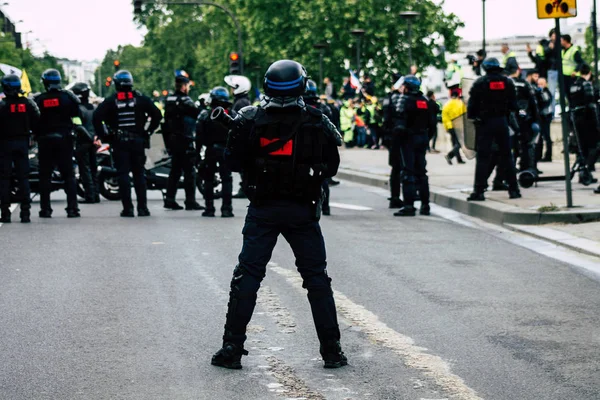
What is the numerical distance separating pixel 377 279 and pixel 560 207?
17.9 feet

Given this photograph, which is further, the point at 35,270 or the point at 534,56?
the point at 534,56

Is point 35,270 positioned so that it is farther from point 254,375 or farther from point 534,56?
point 534,56

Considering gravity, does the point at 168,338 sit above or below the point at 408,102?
below

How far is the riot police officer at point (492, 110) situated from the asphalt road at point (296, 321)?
120 inches

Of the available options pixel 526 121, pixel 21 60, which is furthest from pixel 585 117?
pixel 21 60

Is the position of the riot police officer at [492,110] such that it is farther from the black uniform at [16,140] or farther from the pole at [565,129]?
the black uniform at [16,140]

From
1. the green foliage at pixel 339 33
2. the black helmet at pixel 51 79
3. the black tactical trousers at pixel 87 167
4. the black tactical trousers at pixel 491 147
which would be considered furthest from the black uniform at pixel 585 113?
the green foliage at pixel 339 33

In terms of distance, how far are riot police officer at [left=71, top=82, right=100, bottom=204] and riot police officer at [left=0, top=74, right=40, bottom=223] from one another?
9.21 feet

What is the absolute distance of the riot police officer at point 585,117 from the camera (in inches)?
735

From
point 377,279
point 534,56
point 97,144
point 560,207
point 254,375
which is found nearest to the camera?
point 254,375

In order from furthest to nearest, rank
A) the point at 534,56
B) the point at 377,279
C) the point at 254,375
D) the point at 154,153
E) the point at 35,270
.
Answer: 1. the point at 534,56
2. the point at 154,153
3. the point at 35,270
4. the point at 377,279
5. the point at 254,375

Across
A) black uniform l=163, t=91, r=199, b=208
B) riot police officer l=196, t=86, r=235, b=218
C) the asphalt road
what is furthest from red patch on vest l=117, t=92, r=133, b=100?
the asphalt road

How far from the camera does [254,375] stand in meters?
6.53

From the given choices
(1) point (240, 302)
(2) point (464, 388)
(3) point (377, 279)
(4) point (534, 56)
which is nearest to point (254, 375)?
(1) point (240, 302)
